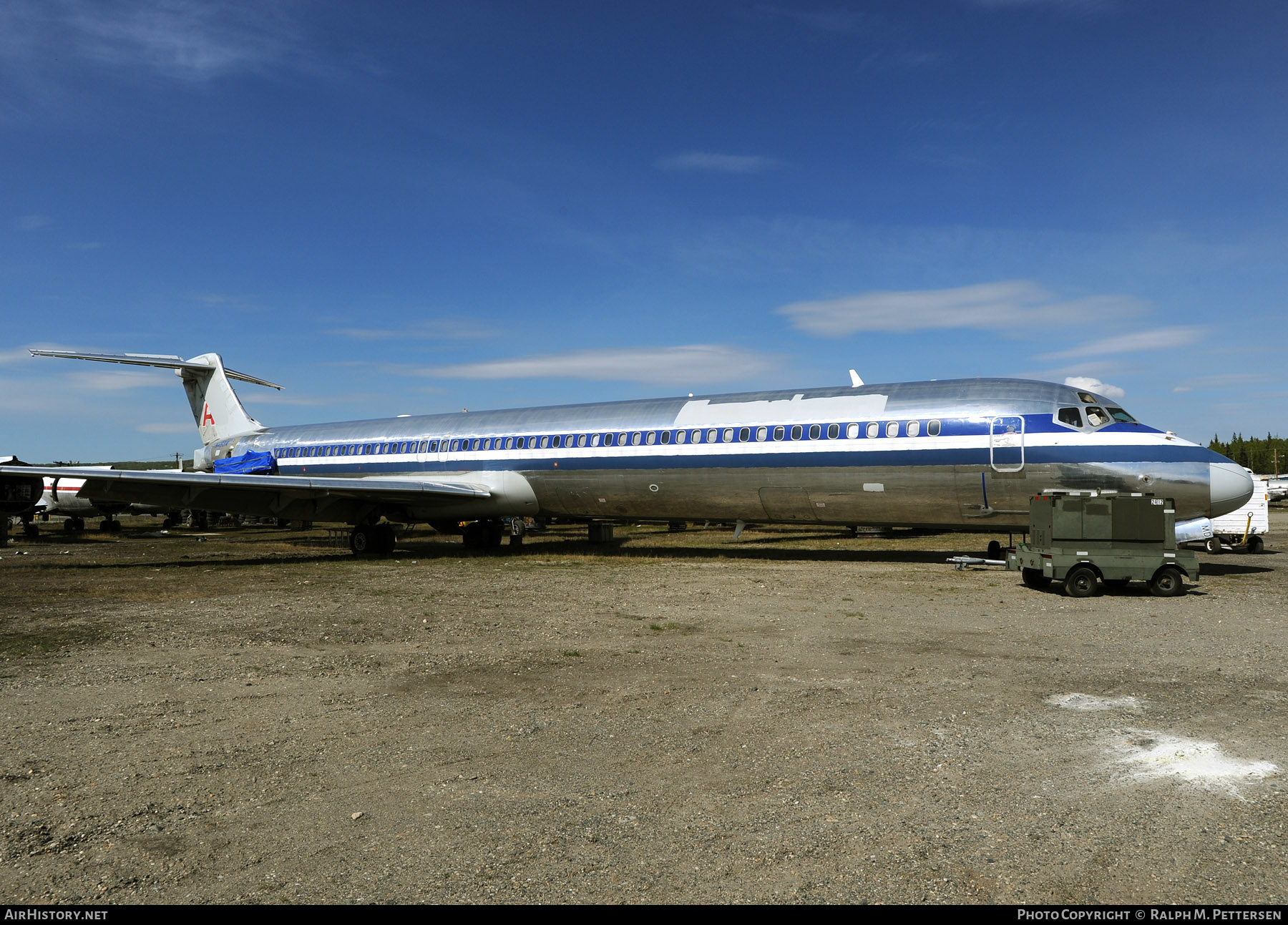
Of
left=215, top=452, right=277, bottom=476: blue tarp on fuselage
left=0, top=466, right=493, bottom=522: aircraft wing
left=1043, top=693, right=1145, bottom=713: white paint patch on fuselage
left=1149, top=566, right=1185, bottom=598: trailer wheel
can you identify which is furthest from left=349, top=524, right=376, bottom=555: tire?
left=1043, top=693, right=1145, bottom=713: white paint patch on fuselage

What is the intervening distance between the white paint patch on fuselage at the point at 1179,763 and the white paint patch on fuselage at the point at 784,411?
40.3 feet

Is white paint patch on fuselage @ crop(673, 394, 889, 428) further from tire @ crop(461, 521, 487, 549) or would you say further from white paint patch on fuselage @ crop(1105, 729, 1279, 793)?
white paint patch on fuselage @ crop(1105, 729, 1279, 793)

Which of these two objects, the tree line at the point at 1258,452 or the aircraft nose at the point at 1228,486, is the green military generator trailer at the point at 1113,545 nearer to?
the aircraft nose at the point at 1228,486

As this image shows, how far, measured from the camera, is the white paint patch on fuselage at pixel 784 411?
18.0m

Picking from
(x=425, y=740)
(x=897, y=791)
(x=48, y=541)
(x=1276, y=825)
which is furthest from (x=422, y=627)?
(x=48, y=541)

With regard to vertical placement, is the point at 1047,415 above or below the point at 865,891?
above

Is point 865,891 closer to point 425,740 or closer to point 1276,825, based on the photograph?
point 1276,825

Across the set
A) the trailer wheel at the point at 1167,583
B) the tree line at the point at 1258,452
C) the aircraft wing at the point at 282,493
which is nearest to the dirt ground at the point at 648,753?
the trailer wheel at the point at 1167,583

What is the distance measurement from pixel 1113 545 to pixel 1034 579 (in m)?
1.81

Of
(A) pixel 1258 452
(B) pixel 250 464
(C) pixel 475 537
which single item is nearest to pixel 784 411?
(C) pixel 475 537

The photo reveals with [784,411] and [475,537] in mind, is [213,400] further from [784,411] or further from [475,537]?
[784,411]

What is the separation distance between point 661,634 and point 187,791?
5.73 meters

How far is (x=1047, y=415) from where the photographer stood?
16094 mm

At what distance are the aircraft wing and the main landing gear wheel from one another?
400 mm
